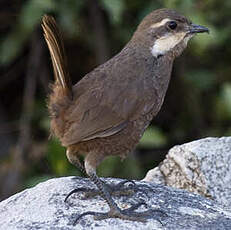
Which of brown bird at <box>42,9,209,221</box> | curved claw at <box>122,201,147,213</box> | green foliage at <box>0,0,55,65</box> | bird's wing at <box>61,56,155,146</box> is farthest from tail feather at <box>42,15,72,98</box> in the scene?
green foliage at <box>0,0,55,65</box>

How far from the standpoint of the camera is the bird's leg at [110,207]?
402 centimetres

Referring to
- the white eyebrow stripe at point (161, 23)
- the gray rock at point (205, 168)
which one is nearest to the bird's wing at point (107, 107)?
the white eyebrow stripe at point (161, 23)

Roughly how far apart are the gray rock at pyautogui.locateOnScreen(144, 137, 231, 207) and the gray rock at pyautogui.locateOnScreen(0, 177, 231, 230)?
1.17 feet

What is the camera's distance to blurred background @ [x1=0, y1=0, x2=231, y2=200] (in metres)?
6.37

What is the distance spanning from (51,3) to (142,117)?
7.12ft

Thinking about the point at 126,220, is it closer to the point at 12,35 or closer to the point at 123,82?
the point at 123,82

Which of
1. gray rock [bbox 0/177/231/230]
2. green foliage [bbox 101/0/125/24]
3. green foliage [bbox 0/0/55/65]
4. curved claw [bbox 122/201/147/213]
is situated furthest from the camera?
green foliage [bbox 0/0/55/65]

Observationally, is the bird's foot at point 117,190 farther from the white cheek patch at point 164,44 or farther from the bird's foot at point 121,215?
the white cheek patch at point 164,44

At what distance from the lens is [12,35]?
6.71 meters

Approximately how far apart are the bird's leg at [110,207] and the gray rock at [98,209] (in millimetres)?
34

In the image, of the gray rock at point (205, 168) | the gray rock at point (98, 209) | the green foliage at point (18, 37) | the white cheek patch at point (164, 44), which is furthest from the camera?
the green foliage at point (18, 37)

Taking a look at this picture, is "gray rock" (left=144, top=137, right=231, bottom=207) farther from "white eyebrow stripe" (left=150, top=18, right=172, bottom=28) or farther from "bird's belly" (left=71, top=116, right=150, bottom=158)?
"white eyebrow stripe" (left=150, top=18, right=172, bottom=28)

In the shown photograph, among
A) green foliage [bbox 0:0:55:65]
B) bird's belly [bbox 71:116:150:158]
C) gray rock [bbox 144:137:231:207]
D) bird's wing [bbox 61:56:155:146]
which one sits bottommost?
gray rock [bbox 144:137:231:207]

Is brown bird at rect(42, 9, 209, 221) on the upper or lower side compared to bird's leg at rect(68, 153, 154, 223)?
upper
